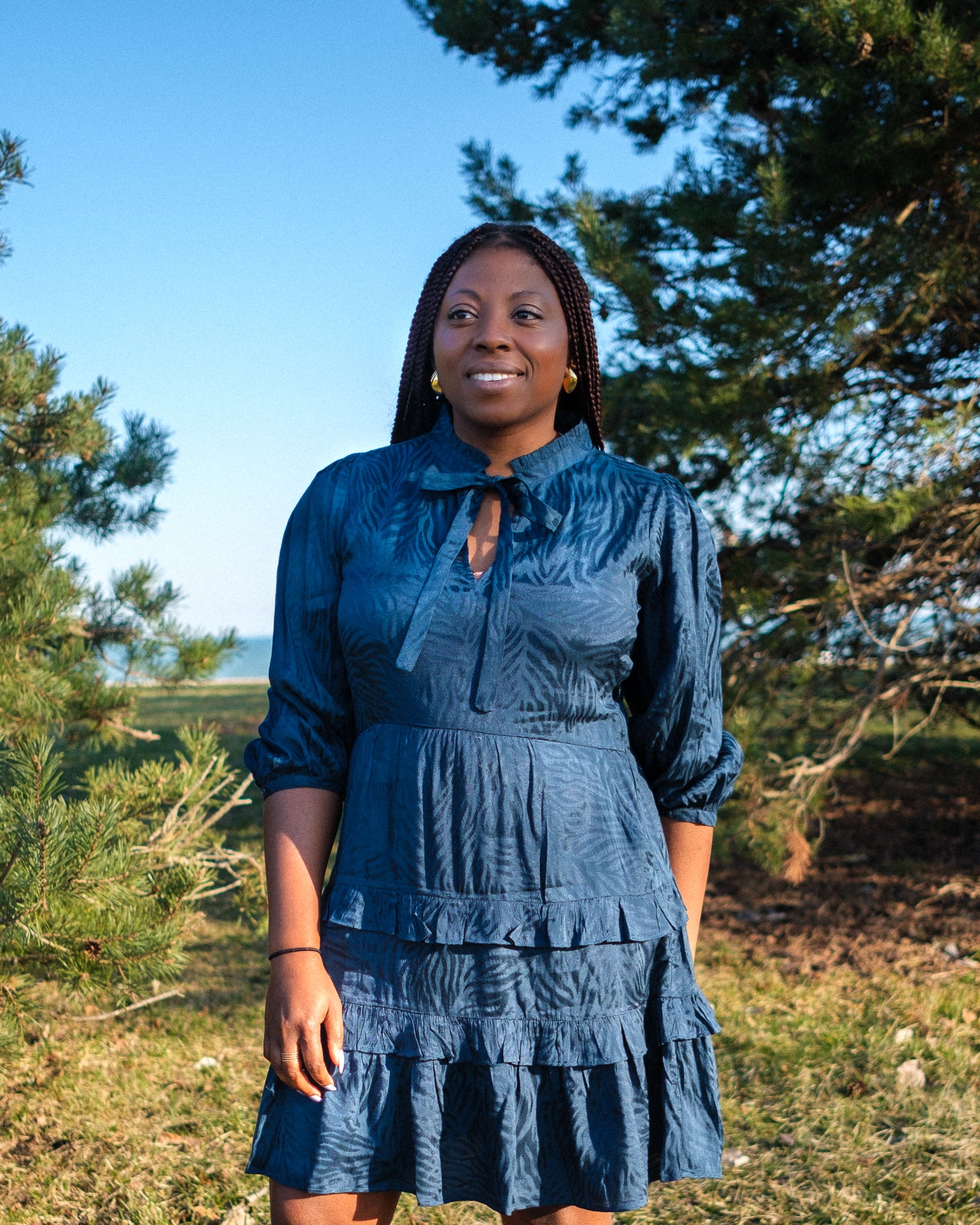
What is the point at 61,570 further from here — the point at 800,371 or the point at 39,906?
the point at 800,371

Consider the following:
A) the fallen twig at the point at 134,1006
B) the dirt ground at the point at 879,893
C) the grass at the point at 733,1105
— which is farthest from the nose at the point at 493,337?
the dirt ground at the point at 879,893

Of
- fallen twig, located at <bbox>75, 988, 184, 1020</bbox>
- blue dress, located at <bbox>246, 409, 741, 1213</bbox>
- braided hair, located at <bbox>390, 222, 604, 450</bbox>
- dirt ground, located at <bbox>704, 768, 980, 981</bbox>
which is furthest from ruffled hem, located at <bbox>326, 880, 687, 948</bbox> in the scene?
dirt ground, located at <bbox>704, 768, 980, 981</bbox>

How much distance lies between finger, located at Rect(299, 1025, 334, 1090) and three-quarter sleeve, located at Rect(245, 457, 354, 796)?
1.07 feet

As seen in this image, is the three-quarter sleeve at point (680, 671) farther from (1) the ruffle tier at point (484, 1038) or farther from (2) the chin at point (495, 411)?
(1) the ruffle tier at point (484, 1038)

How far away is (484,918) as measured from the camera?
141 centimetres

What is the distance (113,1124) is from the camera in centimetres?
339

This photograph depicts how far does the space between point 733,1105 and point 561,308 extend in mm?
2848

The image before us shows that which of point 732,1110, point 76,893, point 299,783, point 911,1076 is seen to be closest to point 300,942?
point 299,783

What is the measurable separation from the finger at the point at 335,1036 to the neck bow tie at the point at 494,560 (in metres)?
0.44

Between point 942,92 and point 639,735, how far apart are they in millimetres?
3125

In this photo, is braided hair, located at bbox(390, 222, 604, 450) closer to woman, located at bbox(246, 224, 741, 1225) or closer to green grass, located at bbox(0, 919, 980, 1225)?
woman, located at bbox(246, 224, 741, 1225)

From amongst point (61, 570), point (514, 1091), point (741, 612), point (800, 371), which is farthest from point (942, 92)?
point (514, 1091)

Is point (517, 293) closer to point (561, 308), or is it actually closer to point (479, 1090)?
point (561, 308)

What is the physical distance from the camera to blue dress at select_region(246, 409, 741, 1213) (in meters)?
1.41
